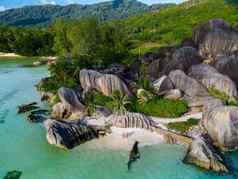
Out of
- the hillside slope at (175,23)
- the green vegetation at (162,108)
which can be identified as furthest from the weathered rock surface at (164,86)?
the hillside slope at (175,23)

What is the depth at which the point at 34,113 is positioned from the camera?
45.2 metres

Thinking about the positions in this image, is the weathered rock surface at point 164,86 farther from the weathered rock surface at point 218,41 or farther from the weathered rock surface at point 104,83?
the weathered rock surface at point 218,41

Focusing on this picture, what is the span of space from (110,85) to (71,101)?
5.75 metres

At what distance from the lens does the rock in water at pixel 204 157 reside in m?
28.9

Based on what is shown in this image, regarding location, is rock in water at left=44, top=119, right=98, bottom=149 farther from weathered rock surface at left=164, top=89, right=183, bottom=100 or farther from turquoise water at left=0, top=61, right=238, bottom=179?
weathered rock surface at left=164, top=89, right=183, bottom=100

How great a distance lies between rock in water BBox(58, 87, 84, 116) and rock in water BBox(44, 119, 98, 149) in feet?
18.8

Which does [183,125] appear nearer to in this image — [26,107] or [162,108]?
[162,108]

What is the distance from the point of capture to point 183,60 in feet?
177

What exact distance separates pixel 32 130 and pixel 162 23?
4028 inches

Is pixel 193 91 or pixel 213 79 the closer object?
pixel 193 91

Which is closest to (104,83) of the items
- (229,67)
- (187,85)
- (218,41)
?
(187,85)

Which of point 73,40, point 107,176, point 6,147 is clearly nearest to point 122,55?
point 73,40

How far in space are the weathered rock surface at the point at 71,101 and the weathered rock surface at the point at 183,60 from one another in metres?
16.7

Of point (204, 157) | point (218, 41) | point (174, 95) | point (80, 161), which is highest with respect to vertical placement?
point (218, 41)
